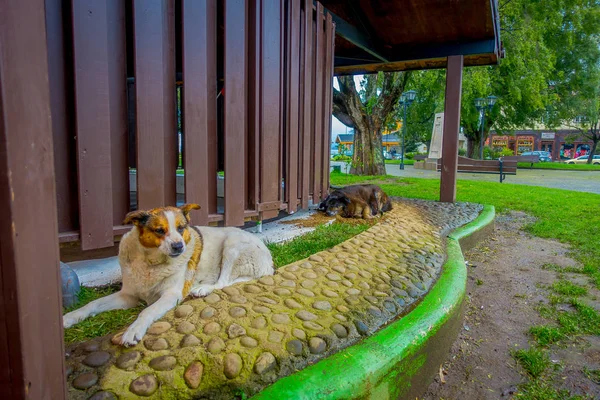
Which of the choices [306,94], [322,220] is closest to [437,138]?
[322,220]

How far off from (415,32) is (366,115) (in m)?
9.04

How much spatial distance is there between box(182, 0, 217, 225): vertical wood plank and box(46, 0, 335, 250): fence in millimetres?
11

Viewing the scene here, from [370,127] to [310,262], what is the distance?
14.5 m

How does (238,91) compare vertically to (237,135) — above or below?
above

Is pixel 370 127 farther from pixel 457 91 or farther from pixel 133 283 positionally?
pixel 133 283

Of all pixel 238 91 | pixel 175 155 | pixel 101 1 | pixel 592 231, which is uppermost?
pixel 101 1

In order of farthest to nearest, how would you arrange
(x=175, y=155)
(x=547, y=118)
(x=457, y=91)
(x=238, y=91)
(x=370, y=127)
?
1. (x=547, y=118)
2. (x=370, y=127)
3. (x=457, y=91)
4. (x=238, y=91)
5. (x=175, y=155)

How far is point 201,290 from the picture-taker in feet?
10.8

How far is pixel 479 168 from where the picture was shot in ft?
65.0

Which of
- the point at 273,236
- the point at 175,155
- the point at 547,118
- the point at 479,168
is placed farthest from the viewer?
the point at 547,118

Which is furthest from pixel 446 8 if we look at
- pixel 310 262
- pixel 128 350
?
pixel 128 350

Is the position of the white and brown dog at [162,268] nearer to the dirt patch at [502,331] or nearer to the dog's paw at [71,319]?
the dog's paw at [71,319]

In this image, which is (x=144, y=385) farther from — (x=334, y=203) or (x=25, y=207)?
(x=334, y=203)

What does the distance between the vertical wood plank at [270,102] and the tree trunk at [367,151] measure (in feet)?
42.4
